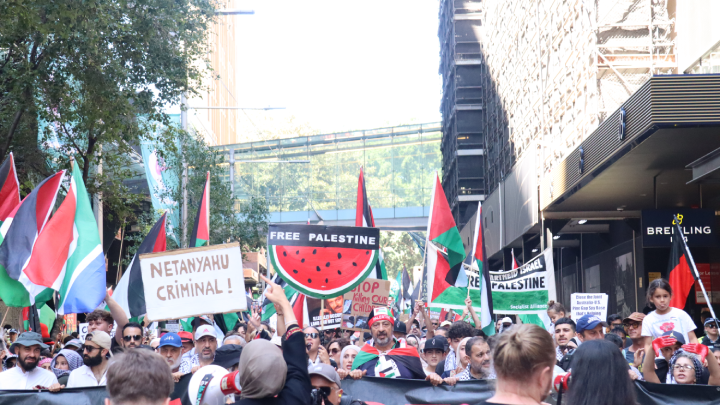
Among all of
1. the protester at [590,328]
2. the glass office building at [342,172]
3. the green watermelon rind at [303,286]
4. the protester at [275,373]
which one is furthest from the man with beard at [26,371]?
the glass office building at [342,172]

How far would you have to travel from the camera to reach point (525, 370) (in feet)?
11.2

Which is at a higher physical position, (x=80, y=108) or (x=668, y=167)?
(x=80, y=108)

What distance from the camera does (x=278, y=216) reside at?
5356cm

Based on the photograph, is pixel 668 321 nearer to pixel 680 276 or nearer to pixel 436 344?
pixel 436 344

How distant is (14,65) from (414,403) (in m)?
11.0

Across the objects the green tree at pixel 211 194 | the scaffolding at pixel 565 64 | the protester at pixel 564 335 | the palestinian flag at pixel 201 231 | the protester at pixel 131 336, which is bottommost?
the protester at pixel 564 335

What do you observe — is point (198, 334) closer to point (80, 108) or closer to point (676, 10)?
point (80, 108)

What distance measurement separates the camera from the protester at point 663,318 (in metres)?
7.96

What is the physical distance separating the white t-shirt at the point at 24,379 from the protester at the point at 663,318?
5.71m

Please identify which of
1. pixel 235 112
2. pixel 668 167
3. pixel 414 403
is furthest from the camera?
pixel 235 112

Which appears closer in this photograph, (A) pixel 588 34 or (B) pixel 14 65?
(B) pixel 14 65

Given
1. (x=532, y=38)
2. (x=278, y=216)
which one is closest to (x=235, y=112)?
(x=278, y=216)

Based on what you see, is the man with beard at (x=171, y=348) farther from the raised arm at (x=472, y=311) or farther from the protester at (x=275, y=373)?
the raised arm at (x=472, y=311)

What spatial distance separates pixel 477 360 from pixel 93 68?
33.5 feet
